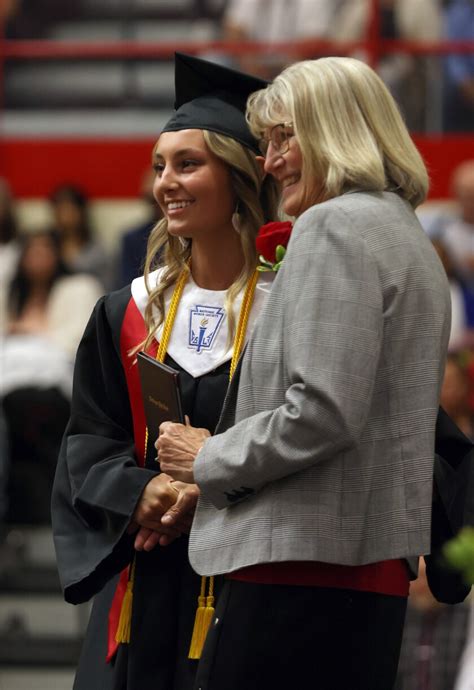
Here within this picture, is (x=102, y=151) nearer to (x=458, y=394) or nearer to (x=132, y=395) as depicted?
(x=458, y=394)

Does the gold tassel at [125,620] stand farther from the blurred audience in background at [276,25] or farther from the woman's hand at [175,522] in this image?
the blurred audience in background at [276,25]

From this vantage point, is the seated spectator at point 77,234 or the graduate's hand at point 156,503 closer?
the graduate's hand at point 156,503

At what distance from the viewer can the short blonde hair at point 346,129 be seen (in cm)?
293

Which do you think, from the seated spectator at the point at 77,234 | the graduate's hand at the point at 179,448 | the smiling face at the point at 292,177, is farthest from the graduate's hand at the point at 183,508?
the seated spectator at the point at 77,234

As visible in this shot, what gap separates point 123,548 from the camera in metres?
3.31

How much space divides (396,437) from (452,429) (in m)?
0.44

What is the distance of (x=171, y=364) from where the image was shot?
3.37 m

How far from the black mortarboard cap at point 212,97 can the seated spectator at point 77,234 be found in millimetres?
4487

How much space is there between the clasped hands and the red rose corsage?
396mm

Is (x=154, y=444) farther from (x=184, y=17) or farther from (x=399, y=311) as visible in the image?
(x=184, y=17)

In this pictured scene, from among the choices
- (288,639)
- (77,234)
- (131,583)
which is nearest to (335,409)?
(288,639)

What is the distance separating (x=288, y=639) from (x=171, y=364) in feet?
2.40

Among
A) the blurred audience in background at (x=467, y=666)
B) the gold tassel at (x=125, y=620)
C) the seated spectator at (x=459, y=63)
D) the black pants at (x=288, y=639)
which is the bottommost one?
the blurred audience in background at (x=467, y=666)

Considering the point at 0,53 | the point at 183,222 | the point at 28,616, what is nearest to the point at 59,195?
the point at 0,53
